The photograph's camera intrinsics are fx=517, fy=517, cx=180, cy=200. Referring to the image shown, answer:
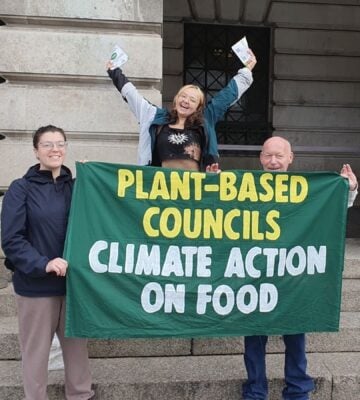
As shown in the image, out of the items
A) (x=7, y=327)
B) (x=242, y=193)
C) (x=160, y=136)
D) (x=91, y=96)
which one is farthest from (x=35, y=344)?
(x=91, y=96)

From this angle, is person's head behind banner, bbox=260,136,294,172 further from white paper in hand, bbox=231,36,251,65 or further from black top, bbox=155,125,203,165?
white paper in hand, bbox=231,36,251,65

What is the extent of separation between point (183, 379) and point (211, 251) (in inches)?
43.4

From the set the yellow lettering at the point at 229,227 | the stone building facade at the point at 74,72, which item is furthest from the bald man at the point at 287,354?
the stone building facade at the point at 74,72

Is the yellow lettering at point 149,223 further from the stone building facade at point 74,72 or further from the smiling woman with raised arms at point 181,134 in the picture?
the stone building facade at point 74,72

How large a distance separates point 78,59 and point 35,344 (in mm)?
3479

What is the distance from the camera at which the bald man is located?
12.0ft

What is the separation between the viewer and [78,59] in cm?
570

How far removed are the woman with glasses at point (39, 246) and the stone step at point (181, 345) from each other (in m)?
1.11

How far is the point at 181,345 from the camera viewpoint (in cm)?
445

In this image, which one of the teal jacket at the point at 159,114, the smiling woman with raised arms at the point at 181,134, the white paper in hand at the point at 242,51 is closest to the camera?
the smiling woman with raised arms at the point at 181,134

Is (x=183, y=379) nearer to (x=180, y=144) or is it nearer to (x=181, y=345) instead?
(x=181, y=345)

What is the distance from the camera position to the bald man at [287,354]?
12.0 ft

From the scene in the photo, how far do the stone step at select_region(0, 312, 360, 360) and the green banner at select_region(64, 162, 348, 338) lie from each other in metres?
0.89

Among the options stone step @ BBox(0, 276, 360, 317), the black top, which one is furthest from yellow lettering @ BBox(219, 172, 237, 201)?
stone step @ BBox(0, 276, 360, 317)
